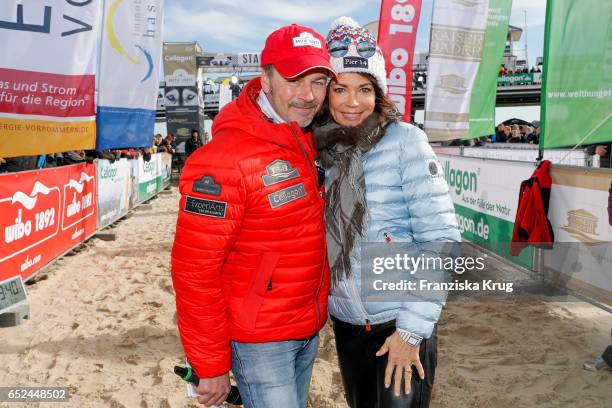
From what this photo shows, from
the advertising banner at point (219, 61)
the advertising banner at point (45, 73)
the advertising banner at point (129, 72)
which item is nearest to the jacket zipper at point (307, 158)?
the advertising banner at point (45, 73)

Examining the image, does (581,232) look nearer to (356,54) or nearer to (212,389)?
(356,54)

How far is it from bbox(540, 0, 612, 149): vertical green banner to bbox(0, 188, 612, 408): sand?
1.98 meters

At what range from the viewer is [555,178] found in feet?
17.6

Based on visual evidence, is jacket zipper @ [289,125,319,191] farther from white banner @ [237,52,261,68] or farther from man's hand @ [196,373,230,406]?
white banner @ [237,52,261,68]

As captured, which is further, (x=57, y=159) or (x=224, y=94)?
(x=224, y=94)

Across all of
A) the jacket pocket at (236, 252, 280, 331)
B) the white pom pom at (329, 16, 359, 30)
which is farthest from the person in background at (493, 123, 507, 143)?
the jacket pocket at (236, 252, 280, 331)

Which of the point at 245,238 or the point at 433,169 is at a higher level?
the point at 433,169

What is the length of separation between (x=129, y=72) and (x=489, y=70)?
272 inches

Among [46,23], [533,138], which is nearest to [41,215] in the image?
[46,23]

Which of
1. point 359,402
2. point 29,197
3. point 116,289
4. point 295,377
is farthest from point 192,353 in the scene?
point 29,197

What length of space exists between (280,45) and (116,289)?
4.90 m

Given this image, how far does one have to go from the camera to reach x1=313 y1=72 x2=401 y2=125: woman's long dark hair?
6.54 feet

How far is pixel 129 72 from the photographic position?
7.57 metres

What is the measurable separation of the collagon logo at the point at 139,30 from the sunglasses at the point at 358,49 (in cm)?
637
